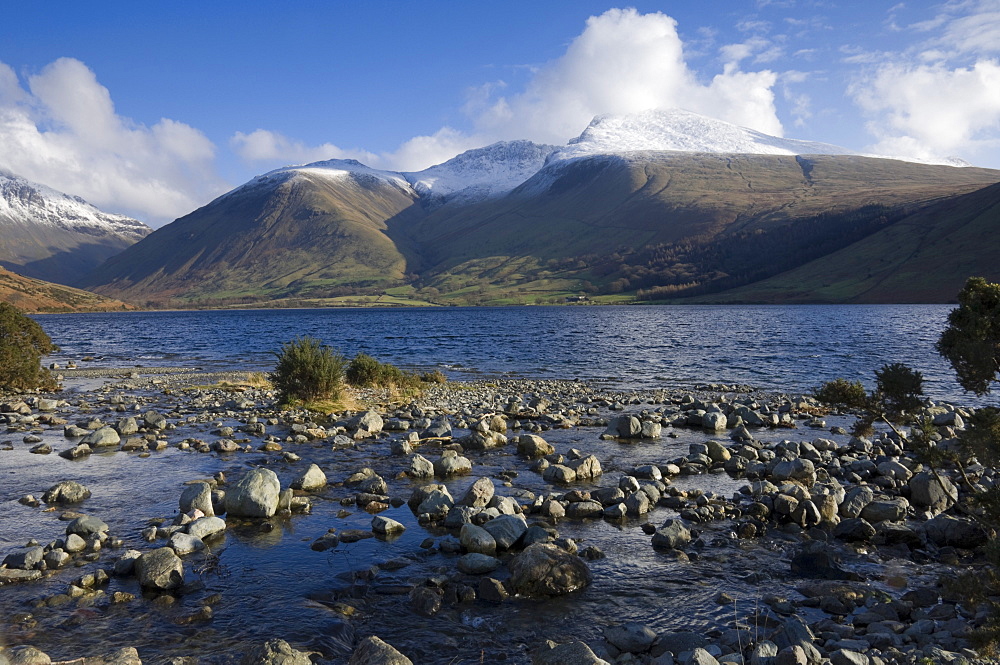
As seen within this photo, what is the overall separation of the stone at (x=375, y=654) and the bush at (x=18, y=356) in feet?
123

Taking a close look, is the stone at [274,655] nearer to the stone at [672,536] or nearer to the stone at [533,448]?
the stone at [672,536]

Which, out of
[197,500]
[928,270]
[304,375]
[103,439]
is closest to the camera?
[197,500]

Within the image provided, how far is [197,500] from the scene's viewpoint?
1400 cm

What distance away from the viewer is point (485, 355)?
6431 centimetres

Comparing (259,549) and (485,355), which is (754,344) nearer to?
(485,355)

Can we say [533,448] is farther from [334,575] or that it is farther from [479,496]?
[334,575]

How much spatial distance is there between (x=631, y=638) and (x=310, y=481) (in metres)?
10.6

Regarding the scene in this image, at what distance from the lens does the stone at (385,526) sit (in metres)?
13.2

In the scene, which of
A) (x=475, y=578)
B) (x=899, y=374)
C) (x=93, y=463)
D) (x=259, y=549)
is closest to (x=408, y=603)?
(x=475, y=578)

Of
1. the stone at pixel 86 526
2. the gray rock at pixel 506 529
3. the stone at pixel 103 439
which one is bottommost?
the stone at pixel 103 439

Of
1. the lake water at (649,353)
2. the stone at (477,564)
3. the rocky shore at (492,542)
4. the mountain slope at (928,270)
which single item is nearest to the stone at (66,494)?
the rocky shore at (492,542)

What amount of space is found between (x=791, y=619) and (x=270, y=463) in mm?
15834

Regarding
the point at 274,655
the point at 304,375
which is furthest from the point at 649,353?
the point at 274,655

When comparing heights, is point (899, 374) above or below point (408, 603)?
above
